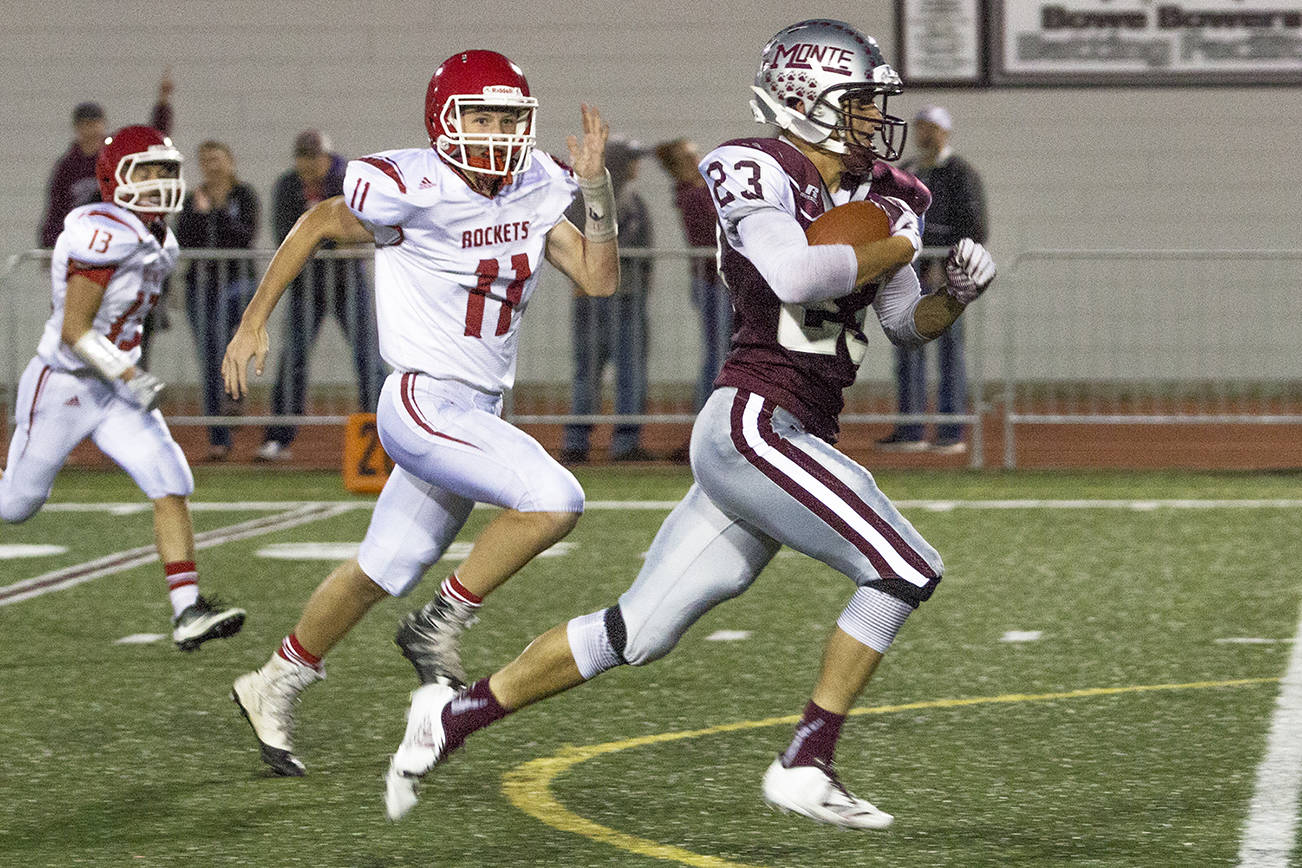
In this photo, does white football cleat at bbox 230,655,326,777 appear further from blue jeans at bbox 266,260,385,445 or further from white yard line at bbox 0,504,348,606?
blue jeans at bbox 266,260,385,445

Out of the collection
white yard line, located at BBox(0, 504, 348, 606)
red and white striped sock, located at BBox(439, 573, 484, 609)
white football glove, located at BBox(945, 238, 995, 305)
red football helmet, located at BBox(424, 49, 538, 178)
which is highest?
red football helmet, located at BBox(424, 49, 538, 178)

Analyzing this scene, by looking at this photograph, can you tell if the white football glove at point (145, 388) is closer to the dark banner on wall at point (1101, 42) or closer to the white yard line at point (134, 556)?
the white yard line at point (134, 556)

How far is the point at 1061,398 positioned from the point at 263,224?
589 centimetres

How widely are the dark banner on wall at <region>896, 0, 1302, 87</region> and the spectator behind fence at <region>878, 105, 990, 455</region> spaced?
2860 millimetres

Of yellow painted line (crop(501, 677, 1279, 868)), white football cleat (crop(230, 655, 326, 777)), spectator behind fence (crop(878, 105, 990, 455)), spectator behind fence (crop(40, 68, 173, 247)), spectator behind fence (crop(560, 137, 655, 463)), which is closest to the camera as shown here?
yellow painted line (crop(501, 677, 1279, 868))

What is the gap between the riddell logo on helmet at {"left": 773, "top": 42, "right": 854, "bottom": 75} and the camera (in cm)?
422

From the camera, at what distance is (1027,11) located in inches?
571

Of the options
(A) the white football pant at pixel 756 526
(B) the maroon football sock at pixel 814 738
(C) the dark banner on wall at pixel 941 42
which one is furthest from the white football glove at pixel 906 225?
(C) the dark banner on wall at pixel 941 42

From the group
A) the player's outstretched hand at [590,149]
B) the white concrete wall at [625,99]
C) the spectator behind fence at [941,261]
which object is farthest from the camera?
the white concrete wall at [625,99]

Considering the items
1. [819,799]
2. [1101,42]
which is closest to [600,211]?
[819,799]

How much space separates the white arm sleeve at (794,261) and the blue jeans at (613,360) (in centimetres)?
746

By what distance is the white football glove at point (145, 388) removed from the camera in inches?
248

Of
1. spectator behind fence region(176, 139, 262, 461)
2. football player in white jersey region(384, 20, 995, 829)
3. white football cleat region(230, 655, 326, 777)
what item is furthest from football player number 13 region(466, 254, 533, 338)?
spectator behind fence region(176, 139, 262, 461)

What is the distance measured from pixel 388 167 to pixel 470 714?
1.29 meters
